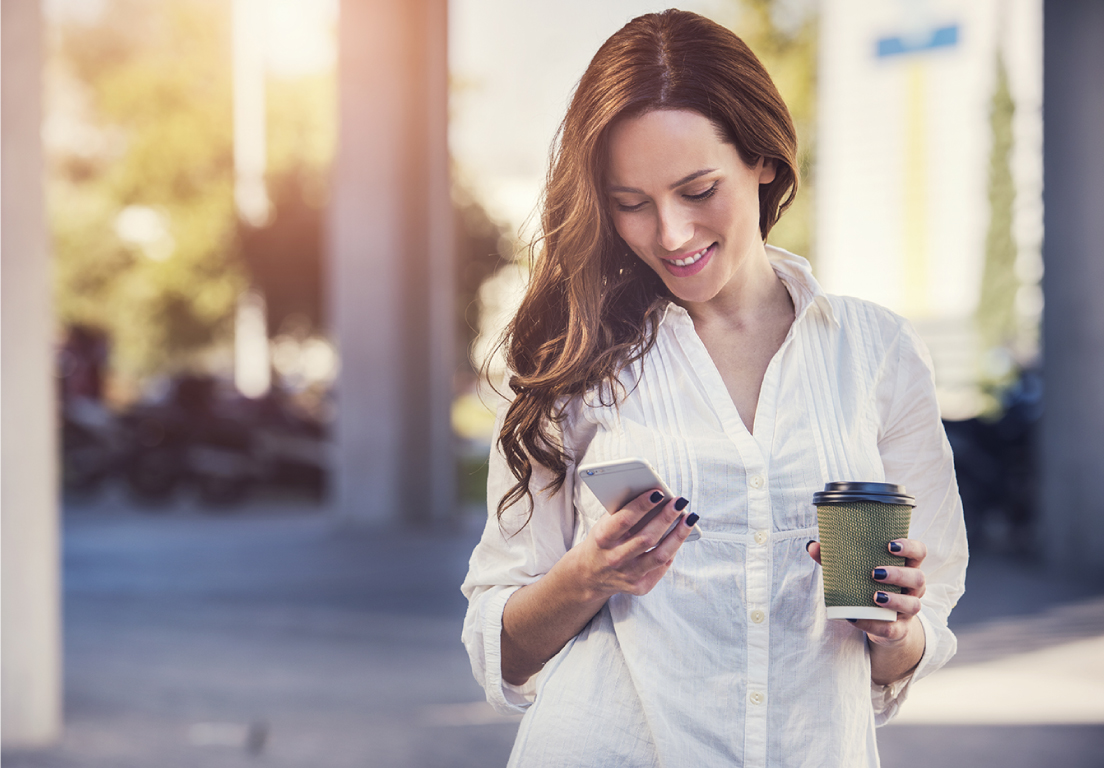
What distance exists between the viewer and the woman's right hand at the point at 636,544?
1353mm

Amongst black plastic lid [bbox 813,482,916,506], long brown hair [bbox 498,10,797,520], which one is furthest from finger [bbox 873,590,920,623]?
long brown hair [bbox 498,10,797,520]

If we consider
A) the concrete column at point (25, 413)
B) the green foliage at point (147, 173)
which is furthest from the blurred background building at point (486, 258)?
the green foliage at point (147, 173)

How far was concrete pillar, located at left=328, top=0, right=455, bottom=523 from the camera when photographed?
12000mm

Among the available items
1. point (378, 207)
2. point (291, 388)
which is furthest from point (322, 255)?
point (378, 207)

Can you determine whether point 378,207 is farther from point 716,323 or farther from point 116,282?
point 116,282

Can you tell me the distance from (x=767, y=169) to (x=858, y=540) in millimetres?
578

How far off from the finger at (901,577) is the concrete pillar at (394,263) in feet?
35.4

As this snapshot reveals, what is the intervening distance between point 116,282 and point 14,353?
20539 mm

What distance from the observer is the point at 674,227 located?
1.56 metres

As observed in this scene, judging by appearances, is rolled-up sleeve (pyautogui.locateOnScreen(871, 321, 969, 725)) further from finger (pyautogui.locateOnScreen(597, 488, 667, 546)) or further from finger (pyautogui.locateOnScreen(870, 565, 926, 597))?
Result: finger (pyautogui.locateOnScreen(597, 488, 667, 546))

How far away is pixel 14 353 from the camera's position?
466 centimetres

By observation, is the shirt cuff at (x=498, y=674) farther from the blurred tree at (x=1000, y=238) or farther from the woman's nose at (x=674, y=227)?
the blurred tree at (x=1000, y=238)

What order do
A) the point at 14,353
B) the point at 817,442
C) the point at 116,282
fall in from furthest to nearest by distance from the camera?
the point at 116,282 → the point at 14,353 → the point at 817,442

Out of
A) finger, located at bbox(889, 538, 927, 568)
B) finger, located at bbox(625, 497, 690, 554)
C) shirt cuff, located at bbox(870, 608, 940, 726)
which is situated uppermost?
finger, located at bbox(625, 497, 690, 554)
